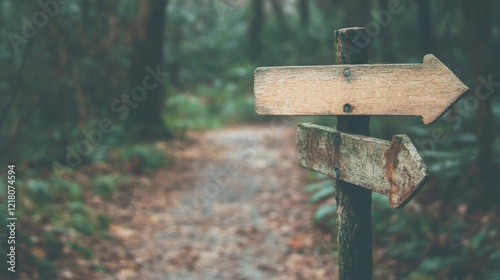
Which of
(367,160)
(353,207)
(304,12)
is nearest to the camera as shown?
(367,160)

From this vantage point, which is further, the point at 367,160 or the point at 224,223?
the point at 224,223

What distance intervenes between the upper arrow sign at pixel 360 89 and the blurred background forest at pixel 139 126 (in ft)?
7.75

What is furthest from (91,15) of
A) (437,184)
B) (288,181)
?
(437,184)

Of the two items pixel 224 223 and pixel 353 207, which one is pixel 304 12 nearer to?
pixel 224 223

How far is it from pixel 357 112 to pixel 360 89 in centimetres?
11

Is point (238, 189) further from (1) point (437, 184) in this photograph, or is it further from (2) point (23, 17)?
(2) point (23, 17)

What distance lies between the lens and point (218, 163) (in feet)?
35.6

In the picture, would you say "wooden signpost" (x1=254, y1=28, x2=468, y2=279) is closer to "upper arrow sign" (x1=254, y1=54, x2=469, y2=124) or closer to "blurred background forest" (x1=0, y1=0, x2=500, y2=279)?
"upper arrow sign" (x1=254, y1=54, x2=469, y2=124)

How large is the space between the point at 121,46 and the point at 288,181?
4.53 metres

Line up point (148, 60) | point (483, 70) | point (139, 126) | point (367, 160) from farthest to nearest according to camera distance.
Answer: point (148, 60) → point (139, 126) → point (483, 70) → point (367, 160)

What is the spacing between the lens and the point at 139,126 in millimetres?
11391

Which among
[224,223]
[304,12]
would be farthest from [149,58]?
[304,12]

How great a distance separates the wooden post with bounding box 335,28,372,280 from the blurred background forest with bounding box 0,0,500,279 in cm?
186

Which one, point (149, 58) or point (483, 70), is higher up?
point (149, 58)
